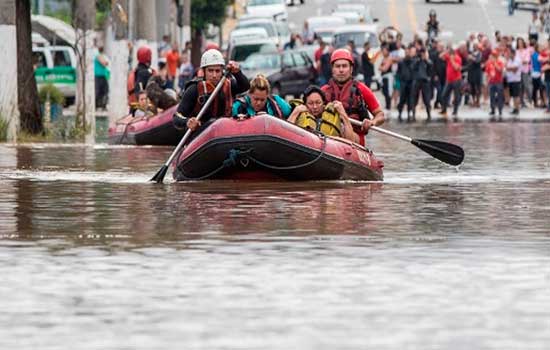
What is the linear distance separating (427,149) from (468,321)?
1381 cm

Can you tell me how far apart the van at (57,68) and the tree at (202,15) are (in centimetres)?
1728

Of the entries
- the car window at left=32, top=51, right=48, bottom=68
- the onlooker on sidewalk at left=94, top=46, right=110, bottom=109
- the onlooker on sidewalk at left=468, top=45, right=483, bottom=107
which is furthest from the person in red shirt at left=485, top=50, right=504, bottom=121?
the car window at left=32, top=51, right=48, bottom=68

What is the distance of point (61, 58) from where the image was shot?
2431 inches

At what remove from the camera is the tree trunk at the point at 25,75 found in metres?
35.2

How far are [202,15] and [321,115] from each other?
58.1 meters

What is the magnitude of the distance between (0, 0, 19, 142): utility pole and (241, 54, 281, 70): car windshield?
2498 centimetres

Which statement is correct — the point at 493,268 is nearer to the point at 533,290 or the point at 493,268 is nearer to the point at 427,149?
the point at 533,290

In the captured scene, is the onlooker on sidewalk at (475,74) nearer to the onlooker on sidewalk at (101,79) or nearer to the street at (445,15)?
the onlooker on sidewalk at (101,79)

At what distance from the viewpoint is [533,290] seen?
12.2 m

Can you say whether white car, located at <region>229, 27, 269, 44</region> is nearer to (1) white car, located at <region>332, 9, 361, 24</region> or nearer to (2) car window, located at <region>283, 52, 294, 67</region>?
(2) car window, located at <region>283, 52, 294, 67</region>

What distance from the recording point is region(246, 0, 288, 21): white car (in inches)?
3553

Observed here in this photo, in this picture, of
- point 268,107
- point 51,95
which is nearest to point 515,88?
point 51,95

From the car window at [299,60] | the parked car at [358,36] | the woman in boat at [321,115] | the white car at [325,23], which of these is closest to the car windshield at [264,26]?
the white car at [325,23]

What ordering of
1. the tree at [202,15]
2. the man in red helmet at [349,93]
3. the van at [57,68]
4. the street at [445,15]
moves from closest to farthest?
the man in red helmet at [349,93], the van at [57,68], the tree at [202,15], the street at [445,15]
